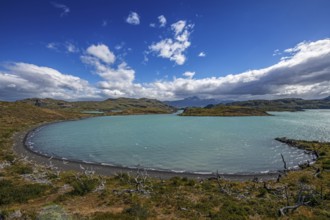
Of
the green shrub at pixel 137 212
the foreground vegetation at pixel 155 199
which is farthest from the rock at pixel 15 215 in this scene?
the green shrub at pixel 137 212

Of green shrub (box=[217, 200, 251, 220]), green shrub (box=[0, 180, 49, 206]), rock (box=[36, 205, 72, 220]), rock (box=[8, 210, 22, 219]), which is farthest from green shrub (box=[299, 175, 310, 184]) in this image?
green shrub (box=[0, 180, 49, 206])

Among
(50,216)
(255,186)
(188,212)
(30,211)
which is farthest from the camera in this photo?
(255,186)

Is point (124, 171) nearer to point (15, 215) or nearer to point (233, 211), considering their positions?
point (15, 215)

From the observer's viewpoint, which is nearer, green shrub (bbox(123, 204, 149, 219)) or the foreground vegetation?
green shrub (bbox(123, 204, 149, 219))

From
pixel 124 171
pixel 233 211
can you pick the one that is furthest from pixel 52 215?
pixel 124 171

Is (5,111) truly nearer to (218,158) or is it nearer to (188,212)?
(218,158)

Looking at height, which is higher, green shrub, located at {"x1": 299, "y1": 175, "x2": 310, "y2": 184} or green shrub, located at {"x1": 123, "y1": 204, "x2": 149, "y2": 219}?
green shrub, located at {"x1": 123, "y1": 204, "x2": 149, "y2": 219}

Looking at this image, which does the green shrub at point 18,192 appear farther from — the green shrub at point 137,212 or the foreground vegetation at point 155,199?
the green shrub at point 137,212

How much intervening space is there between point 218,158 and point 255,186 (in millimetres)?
19384

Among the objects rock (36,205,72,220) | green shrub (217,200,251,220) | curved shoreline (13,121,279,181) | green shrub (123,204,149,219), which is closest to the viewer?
rock (36,205,72,220)

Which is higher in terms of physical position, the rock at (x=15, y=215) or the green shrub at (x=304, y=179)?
the rock at (x=15, y=215)

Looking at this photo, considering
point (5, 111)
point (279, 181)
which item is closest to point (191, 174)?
point (279, 181)

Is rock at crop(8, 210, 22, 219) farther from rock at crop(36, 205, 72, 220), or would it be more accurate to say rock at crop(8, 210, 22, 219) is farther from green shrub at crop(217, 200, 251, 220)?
green shrub at crop(217, 200, 251, 220)

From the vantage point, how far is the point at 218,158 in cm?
4991
